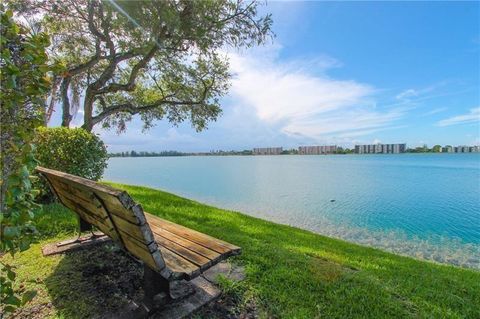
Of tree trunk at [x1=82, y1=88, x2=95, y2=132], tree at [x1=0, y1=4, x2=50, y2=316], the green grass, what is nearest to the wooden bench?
tree at [x1=0, y1=4, x2=50, y2=316]

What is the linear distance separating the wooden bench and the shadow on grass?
0.54m

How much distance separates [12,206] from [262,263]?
340 centimetres

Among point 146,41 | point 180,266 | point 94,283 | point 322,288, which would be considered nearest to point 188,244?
point 180,266

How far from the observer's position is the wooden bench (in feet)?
6.57

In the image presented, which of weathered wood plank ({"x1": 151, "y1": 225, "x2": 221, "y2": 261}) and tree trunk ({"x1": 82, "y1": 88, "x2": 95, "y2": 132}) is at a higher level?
tree trunk ({"x1": 82, "y1": 88, "x2": 95, "y2": 132})

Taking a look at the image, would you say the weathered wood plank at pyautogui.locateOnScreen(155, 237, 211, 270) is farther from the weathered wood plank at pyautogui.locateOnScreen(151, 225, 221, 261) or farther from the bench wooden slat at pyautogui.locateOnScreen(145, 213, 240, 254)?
the bench wooden slat at pyautogui.locateOnScreen(145, 213, 240, 254)

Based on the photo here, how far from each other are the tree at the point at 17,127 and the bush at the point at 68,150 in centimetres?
572

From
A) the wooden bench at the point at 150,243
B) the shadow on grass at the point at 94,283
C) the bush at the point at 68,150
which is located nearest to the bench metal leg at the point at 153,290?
the wooden bench at the point at 150,243

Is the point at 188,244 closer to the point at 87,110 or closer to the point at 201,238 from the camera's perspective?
the point at 201,238

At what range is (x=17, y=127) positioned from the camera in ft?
6.10

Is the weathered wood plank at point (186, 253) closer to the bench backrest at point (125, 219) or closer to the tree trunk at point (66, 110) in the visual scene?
the bench backrest at point (125, 219)

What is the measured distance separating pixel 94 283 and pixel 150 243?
199 centimetres

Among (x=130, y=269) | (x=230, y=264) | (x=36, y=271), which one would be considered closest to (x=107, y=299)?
(x=130, y=269)

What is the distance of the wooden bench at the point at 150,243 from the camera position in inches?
78.9
